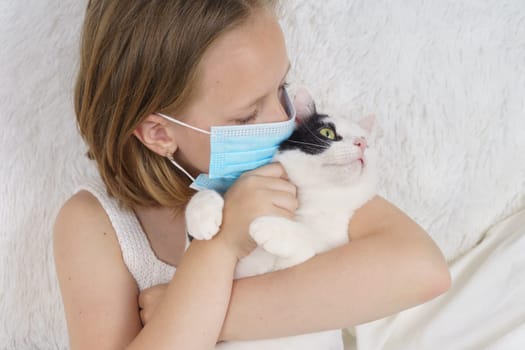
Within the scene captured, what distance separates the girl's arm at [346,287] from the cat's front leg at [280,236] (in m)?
0.06

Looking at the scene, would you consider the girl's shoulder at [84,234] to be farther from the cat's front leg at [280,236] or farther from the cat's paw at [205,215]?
the cat's front leg at [280,236]

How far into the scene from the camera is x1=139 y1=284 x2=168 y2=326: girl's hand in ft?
3.69

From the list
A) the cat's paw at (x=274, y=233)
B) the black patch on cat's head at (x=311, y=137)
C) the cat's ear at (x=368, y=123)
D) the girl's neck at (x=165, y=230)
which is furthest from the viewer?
the girl's neck at (x=165, y=230)

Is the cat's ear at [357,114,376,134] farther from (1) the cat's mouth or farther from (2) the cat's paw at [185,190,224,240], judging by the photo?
(2) the cat's paw at [185,190,224,240]

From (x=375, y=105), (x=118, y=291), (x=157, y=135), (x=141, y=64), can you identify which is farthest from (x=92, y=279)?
(x=375, y=105)

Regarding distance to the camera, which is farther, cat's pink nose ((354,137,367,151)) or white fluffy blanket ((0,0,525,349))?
white fluffy blanket ((0,0,525,349))

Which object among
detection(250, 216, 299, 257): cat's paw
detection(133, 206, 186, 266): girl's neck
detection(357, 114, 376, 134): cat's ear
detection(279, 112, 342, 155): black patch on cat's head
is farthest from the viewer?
detection(133, 206, 186, 266): girl's neck

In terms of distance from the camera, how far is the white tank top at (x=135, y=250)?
3.89ft

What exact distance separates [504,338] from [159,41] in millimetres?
822

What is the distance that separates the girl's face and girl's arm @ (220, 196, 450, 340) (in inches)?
10.0

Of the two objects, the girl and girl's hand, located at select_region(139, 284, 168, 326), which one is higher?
the girl

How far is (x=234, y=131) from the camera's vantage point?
101 cm

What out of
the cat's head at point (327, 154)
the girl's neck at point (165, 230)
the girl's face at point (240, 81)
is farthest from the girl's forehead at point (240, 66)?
the girl's neck at point (165, 230)

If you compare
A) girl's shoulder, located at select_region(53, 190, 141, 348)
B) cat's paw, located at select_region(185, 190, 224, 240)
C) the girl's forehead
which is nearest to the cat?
cat's paw, located at select_region(185, 190, 224, 240)
